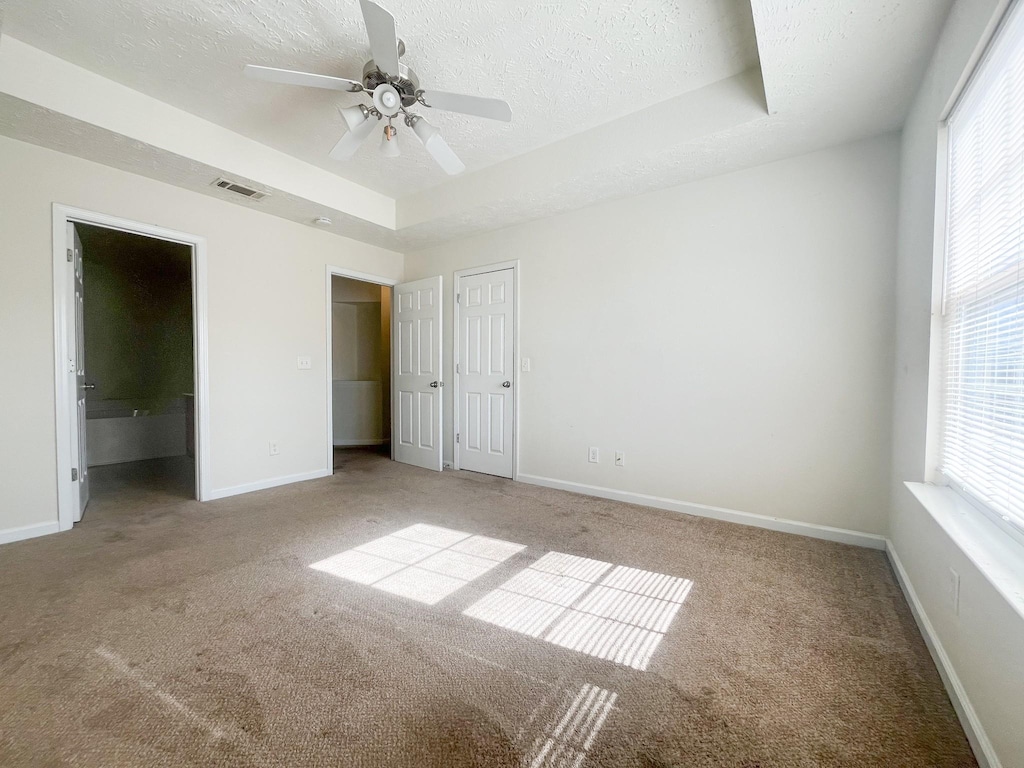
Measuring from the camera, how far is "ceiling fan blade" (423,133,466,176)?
2.39 meters

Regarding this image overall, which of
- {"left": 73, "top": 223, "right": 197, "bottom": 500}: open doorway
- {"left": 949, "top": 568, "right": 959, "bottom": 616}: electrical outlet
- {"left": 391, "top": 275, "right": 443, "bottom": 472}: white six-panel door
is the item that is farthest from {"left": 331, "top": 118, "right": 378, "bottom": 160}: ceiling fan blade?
{"left": 73, "top": 223, "right": 197, "bottom": 500}: open doorway

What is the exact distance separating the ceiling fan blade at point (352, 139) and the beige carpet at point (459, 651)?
7.77 ft

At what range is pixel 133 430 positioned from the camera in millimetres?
5047

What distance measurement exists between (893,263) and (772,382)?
0.93 m

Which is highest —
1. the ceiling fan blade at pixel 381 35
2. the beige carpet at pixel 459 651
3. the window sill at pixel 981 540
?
the ceiling fan blade at pixel 381 35

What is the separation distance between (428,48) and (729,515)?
344 cm

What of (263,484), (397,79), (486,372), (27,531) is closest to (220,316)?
(263,484)

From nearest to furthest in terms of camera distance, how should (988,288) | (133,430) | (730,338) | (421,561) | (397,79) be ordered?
(988,288) → (397,79) → (421,561) → (730,338) → (133,430)

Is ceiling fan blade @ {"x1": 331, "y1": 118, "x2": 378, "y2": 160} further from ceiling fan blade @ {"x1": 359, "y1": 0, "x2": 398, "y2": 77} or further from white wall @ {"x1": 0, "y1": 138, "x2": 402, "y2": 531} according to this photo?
white wall @ {"x1": 0, "y1": 138, "x2": 402, "y2": 531}

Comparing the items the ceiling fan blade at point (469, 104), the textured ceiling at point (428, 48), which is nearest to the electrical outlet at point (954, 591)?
the textured ceiling at point (428, 48)

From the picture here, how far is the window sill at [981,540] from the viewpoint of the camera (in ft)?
3.53

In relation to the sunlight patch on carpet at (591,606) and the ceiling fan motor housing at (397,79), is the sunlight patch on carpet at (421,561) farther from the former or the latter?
the ceiling fan motor housing at (397,79)

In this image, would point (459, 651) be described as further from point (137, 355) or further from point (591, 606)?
point (137, 355)

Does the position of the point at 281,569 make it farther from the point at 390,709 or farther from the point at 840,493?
the point at 840,493
